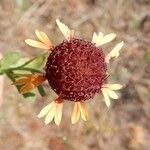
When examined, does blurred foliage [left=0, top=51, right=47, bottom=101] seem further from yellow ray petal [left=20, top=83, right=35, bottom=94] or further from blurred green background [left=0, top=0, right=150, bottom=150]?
blurred green background [left=0, top=0, right=150, bottom=150]

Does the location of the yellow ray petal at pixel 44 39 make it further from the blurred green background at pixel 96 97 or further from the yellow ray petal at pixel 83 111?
the blurred green background at pixel 96 97

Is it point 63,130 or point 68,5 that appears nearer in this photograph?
point 63,130

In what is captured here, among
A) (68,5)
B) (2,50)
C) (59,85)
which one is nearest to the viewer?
(59,85)

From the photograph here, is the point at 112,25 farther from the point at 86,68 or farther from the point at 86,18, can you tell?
the point at 86,68

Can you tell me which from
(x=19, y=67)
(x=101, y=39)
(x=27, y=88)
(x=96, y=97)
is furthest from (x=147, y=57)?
(x=27, y=88)

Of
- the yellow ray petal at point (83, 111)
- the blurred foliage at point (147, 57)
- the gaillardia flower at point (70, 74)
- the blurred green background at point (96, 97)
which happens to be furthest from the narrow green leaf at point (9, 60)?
the blurred foliage at point (147, 57)

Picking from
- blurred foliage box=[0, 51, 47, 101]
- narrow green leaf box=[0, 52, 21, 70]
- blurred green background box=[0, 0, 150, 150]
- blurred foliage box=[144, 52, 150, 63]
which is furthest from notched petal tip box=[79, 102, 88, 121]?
blurred foliage box=[144, 52, 150, 63]

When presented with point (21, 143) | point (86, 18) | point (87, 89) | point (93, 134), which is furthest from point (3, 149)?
point (87, 89)
